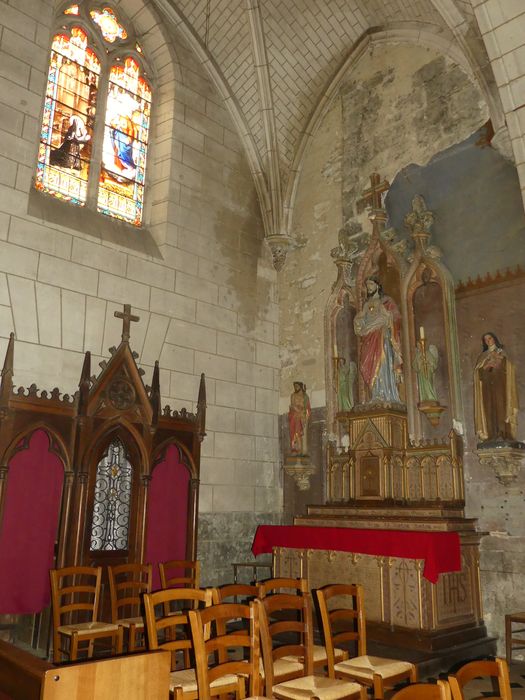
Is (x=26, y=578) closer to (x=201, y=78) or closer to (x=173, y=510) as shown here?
(x=173, y=510)

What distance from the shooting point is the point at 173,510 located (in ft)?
27.6

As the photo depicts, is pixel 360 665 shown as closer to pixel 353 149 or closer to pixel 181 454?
pixel 181 454

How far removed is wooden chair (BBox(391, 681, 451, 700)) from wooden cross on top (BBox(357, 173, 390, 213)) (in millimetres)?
7782

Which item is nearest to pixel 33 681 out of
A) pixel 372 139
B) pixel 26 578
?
pixel 26 578

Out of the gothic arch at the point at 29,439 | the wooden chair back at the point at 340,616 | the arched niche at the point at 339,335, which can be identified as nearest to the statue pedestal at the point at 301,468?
the arched niche at the point at 339,335

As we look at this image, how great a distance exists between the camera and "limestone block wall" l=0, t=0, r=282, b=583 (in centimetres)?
779

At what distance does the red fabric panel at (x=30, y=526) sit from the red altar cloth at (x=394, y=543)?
2.99 m

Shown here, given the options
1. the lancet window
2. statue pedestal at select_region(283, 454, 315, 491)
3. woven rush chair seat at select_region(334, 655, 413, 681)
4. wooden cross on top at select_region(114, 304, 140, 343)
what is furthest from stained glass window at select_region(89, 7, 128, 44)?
woven rush chair seat at select_region(334, 655, 413, 681)

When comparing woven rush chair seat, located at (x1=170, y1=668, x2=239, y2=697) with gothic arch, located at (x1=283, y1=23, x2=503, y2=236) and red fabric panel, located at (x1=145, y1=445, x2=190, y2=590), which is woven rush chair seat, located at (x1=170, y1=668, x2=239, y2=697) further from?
gothic arch, located at (x1=283, y1=23, x2=503, y2=236)

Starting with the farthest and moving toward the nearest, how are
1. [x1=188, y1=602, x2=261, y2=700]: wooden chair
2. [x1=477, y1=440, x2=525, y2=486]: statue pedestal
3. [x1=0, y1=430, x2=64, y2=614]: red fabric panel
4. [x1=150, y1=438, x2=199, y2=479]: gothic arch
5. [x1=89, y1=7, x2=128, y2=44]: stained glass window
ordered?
[x1=89, y1=7, x2=128, y2=44]: stained glass window → [x1=150, y1=438, x2=199, y2=479]: gothic arch → [x1=477, y1=440, x2=525, y2=486]: statue pedestal → [x1=0, y1=430, x2=64, y2=614]: red fabric panel → [x1=188, y1=602, x2=261, y2=700]: wooden chair

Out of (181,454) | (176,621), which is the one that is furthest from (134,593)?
(176,621)

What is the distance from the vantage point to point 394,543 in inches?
257

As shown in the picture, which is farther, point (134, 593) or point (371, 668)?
point (134, 593)

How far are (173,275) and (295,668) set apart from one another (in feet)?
20.7
